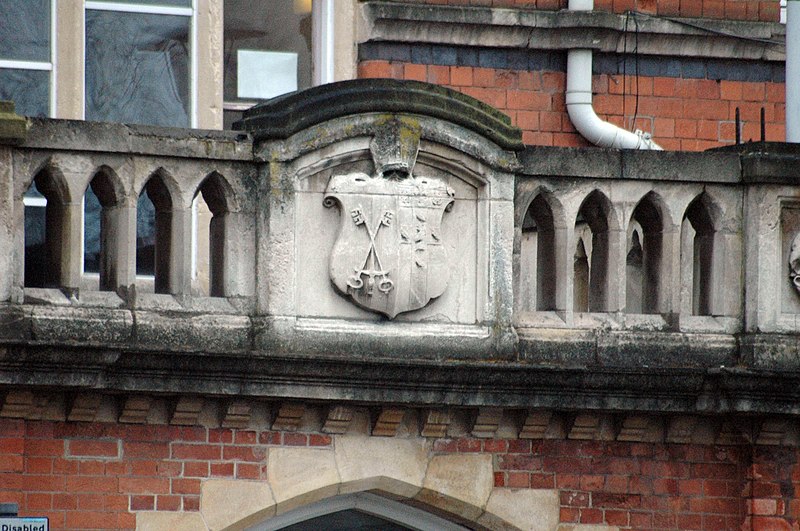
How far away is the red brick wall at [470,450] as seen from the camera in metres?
10.2

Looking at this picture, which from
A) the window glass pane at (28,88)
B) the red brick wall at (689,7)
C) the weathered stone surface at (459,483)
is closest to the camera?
the weathered stone surface at (459,483)

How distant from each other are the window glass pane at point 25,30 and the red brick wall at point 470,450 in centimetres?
323

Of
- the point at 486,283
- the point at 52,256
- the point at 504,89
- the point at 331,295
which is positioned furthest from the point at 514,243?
the point at 504,89

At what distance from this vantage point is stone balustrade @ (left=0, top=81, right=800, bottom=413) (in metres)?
10.1

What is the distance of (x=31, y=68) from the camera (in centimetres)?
1269

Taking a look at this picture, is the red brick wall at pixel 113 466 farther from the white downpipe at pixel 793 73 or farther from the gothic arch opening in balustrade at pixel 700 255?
the white downpipe at pixel 793 73

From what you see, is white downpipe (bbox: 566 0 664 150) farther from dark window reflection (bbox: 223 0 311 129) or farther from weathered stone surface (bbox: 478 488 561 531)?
weathered stone surface (bbox: 478 488 561 531)

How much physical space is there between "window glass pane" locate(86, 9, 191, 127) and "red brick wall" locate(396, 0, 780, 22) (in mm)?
1956

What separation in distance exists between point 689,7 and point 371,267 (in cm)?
447

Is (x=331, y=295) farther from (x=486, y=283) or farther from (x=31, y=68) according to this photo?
(x=31, y=68)

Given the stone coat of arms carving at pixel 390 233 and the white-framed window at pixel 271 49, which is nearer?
the stone coat of arms carving at pixel 390 233

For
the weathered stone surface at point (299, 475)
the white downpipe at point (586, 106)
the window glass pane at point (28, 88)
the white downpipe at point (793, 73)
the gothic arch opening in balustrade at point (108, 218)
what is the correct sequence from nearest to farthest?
the gothic arch opening in balustrade at point (108, 218) → the weathered stone surface at point (299, 475) → the white downpipe at point (793, 73) → the window glass pane at point (28, 88) → the white downpipe at point (586, 106)

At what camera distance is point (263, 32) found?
13414 millimetres

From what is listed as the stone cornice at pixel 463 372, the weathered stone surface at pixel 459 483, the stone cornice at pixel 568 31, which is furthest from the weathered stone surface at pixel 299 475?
the stone cornice at pixel 568 31
